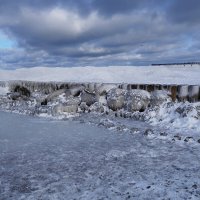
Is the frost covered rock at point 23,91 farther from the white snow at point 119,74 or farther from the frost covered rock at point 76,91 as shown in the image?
the frost covered rock at point 76,91

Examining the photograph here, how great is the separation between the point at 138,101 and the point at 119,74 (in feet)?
26.3

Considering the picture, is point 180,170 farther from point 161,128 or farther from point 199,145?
point 161,128

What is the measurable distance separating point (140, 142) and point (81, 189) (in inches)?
113

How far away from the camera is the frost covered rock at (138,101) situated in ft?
35.8

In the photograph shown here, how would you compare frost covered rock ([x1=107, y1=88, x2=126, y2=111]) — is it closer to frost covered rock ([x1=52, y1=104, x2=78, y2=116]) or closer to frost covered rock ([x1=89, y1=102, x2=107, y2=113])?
frost covered rock ([x1=89, y1=102, x2=107, y2=113])

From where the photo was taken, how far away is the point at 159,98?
35.1 ft

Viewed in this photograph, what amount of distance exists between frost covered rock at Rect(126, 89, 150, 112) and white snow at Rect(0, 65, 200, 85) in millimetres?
3326

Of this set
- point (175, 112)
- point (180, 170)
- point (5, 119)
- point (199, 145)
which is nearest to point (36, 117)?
point (5, 119)

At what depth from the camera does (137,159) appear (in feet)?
19.6

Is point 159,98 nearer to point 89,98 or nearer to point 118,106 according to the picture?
point 118,106

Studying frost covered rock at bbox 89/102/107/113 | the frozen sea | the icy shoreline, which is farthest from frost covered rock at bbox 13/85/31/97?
the frozen sea

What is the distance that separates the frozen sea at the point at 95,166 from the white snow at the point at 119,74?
24.7ft

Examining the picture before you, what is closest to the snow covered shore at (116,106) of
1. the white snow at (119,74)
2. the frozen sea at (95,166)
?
the frozen sea at (95,166)

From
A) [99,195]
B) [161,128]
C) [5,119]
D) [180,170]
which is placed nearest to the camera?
[99,195]
